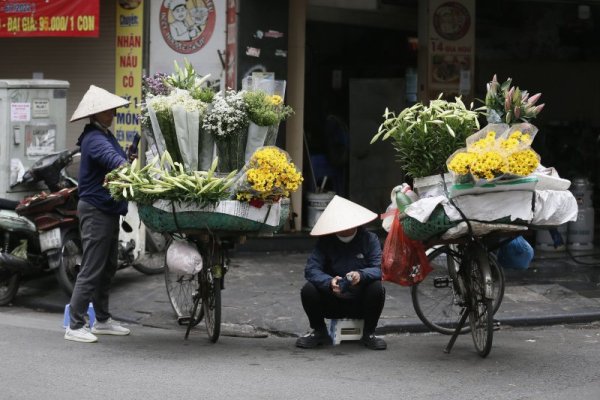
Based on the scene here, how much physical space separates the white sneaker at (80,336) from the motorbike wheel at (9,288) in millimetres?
2094

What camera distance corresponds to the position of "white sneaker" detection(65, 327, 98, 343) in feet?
26.4

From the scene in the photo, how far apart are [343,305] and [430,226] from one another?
1053 mm

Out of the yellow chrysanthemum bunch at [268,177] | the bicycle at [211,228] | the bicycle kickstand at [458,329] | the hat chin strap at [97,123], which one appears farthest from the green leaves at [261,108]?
the bicycle kickstand at [458,329]

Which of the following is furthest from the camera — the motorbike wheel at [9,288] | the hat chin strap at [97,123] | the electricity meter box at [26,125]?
the electricity meter box at [26,125]

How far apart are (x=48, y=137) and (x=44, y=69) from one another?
2.51 m

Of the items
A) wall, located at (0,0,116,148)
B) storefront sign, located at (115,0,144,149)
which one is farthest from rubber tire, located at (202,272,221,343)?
wall, located at (0,0,116,148)

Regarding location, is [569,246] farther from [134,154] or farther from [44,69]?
[44,69]

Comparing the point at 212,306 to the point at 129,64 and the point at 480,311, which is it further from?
the point at 129,64

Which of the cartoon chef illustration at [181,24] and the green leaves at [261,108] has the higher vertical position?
the cartoon chef illustration at [181,24]

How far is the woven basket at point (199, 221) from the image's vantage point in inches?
302

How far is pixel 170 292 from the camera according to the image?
9.19 m

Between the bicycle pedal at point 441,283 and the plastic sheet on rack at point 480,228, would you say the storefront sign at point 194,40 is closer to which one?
the bicycle pedal at point 441,283

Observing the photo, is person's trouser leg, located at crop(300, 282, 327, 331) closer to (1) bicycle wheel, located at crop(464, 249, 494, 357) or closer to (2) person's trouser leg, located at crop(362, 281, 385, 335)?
(2) person's trouser leg, located at crop(362, 281, 385, 335)

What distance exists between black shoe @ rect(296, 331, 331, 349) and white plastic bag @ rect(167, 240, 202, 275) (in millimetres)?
984
